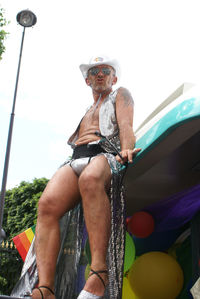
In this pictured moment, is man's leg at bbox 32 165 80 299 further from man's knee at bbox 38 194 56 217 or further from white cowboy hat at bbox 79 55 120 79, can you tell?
white cowboy hat at bbox 79 55 120 79

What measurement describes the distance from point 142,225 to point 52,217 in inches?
57.6

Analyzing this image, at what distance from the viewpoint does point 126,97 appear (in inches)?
118

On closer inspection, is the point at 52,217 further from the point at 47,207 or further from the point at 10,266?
the point at 10,266

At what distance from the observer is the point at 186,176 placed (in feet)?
11.2

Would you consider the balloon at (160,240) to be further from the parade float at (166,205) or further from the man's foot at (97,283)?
the man's foot at (97,283)

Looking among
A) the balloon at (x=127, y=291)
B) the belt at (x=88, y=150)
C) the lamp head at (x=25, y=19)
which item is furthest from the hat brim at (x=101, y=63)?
the lamp head at (x=25, y=19)

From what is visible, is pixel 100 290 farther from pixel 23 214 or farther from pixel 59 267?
pixel 23 214

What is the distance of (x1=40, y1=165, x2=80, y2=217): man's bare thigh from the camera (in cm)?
265

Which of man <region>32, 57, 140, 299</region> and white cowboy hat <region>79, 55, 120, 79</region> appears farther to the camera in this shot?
white cowboy hat <region>79, 55, 120, 79</region>

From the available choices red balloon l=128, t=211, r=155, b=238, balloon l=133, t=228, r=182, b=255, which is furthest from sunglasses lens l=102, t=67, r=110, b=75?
balloon l=133, t=228, r=182, b=255

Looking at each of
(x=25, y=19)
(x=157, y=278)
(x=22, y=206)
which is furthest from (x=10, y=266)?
(x=157, y=278)

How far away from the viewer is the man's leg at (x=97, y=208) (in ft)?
7.69

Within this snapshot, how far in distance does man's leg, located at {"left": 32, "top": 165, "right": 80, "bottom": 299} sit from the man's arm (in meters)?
0.42

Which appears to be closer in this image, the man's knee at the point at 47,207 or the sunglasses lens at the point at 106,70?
the man's knee at the point at 47,207
